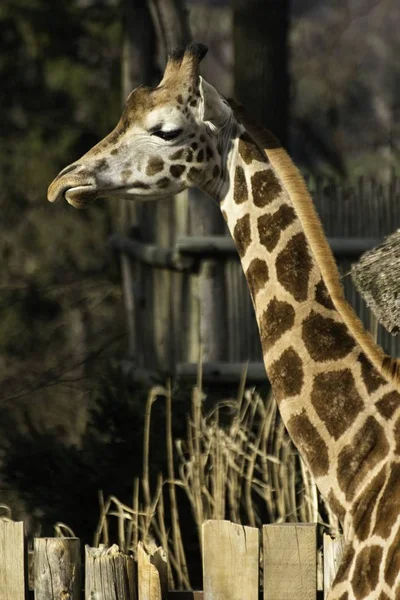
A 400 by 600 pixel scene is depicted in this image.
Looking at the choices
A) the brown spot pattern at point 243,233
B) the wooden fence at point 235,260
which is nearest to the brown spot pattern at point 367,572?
the brown spot pattern at point 243,233

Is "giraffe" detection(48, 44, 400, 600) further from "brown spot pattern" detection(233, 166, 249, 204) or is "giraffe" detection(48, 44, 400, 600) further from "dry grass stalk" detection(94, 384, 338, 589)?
"dry grass stalk" detection(94, 384, 338, 589)

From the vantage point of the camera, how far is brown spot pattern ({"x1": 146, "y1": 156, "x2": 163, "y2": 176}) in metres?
4.58

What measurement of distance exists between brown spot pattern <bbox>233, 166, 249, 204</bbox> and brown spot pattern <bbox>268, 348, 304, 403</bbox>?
0.62 metres

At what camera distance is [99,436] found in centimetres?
745

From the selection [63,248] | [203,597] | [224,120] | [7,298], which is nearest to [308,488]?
[203,597]

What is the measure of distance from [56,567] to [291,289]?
121 cm

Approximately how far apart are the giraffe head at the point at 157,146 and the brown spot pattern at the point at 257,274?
0.38 m

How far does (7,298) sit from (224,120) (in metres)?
10.4

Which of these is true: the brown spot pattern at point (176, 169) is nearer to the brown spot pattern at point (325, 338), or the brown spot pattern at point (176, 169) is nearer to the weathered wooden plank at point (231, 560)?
the brown spot pattern at point (325, 338)

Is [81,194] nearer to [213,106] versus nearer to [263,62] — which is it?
[213,106]

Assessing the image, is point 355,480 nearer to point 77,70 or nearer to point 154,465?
point 154,465

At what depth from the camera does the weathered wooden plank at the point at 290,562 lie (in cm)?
409

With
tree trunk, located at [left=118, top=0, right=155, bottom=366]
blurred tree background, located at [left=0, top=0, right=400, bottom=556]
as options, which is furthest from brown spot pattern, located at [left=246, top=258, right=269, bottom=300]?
tree trunk, located at [left=118, top=0, right=155, bottom=366]

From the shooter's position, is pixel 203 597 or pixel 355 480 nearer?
pixel 355 480
